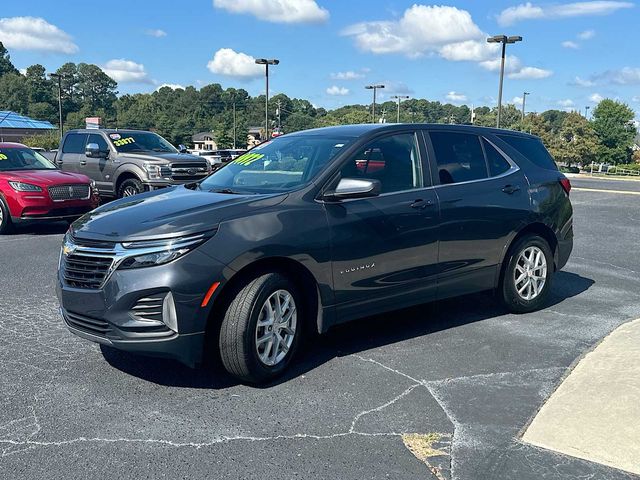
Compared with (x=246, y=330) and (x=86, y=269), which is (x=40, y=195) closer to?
(x=86, y=269)

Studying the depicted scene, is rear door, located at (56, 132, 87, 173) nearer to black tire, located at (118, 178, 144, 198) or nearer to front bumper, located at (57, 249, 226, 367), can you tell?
black tire, located at (118, 178, 144, 198)

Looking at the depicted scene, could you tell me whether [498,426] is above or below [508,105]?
below

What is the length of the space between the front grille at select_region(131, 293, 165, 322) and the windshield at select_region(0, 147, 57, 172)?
A: 8.94 meters

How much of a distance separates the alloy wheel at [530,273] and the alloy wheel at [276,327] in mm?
2629

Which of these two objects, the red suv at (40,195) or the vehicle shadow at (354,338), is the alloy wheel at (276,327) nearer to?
the vehicle shadow at (354,338)

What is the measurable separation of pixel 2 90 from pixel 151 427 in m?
125

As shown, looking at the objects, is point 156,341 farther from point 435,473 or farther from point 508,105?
point 508,105

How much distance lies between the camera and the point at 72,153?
49.1ft

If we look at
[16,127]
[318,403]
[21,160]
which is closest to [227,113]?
[16,127]

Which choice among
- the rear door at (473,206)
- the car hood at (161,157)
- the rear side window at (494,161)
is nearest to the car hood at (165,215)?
the rear door at (473,206)

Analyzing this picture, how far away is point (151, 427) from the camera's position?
3.55 meters

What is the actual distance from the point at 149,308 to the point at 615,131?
4021 inches

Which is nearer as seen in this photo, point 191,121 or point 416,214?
point 416,214

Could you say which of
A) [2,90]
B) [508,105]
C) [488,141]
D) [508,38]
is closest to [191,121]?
[2,90]
